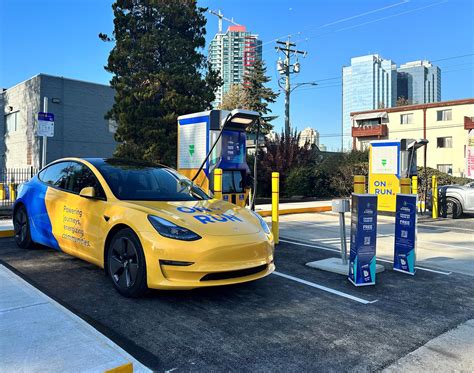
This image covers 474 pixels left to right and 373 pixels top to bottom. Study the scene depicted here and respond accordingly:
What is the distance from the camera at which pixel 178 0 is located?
66.0ft

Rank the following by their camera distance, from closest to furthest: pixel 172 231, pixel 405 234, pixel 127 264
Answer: pixel 172 231 → pixel 127 264 → pixel 405 234

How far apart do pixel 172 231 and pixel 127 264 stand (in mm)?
657

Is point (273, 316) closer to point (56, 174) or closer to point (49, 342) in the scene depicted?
point (49, 342)

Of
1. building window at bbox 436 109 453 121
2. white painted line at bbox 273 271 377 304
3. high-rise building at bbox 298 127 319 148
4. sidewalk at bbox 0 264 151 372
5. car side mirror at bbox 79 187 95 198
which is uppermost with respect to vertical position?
building window at bbox 436 109 453 121

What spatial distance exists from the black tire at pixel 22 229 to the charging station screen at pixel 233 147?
3.95m

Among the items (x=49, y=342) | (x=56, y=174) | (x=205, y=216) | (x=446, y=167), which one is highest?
(x=446, y=167)

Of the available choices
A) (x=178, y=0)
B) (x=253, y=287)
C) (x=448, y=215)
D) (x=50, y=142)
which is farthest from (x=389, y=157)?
(x=50, y=142)

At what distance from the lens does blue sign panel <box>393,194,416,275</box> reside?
5.78 m

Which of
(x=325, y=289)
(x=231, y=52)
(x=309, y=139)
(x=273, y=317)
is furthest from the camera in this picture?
(x=231, y=52)

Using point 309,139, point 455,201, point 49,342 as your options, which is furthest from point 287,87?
point 49,342

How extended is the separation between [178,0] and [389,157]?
42.7 ft

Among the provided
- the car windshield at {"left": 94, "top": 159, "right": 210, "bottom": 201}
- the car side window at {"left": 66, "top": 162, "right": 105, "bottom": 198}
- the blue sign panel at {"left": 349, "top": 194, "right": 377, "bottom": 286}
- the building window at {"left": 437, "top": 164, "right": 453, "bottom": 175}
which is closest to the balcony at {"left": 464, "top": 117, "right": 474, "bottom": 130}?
the building window at {"left": 437, "top": 164, "right": 453, "bottom": 175}

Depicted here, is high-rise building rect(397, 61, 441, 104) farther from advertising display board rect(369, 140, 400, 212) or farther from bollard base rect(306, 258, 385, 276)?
bollard base rect(306, 258, 385, 276)

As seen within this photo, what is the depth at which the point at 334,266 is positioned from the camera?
5875 mm
